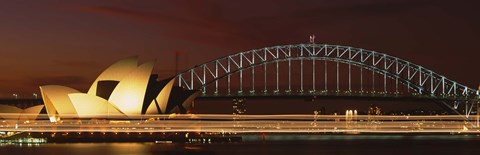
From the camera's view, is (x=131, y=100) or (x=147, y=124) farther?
(x=131, y=100)

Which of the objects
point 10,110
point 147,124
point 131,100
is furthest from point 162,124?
point 10,110

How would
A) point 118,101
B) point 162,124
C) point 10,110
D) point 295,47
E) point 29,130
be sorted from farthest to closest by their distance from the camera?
point 295,47
point 10,110
point 118,101
point 162,124
point 29,130

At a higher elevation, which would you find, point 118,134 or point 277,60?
point 277,60

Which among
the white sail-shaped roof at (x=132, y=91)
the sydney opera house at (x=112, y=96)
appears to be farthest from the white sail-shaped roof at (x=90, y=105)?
the white sail-shaped roof at (x=132, y=91)

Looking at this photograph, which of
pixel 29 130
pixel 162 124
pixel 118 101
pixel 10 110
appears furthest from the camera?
pixel 10 110

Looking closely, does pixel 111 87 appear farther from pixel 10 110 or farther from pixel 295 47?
pixel 295 47

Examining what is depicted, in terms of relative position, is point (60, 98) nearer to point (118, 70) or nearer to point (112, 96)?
point (112, 96)

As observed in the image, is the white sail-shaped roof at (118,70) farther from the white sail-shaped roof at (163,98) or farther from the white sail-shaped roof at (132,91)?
the white sail-shaped roof at (163,98)
